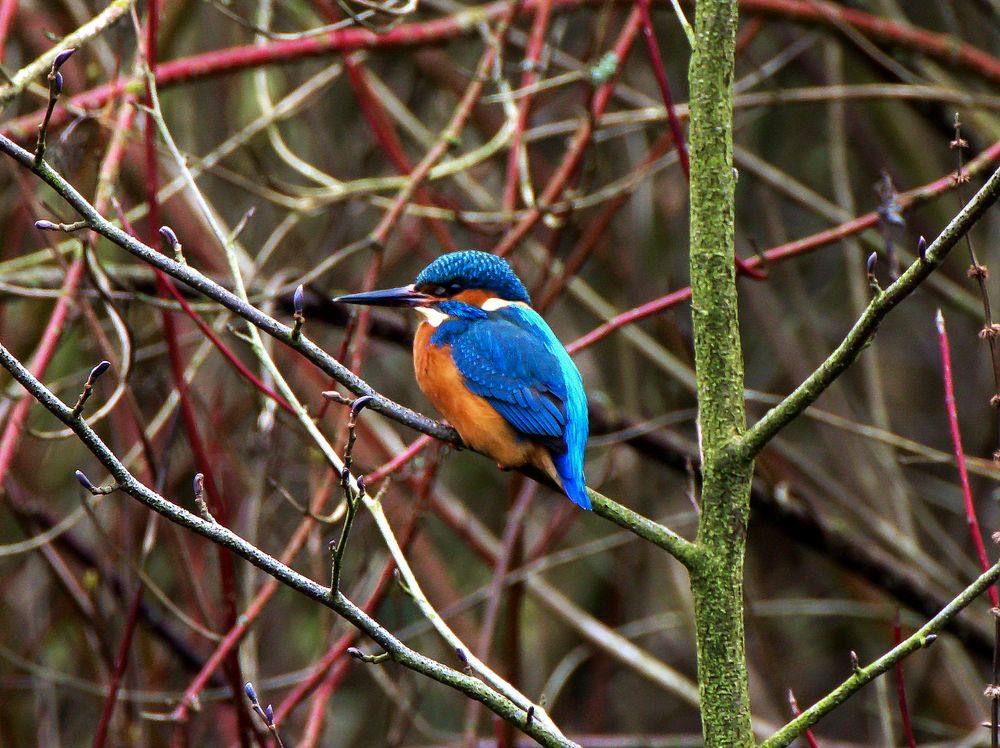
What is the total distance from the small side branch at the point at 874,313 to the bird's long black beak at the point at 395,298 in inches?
35.7

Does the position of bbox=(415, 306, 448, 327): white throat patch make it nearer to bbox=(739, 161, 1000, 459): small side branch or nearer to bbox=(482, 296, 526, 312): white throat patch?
bbox=(482, 296, 526, 312): white throat patch

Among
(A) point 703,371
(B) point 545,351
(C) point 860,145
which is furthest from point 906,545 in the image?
(A) point 703,371

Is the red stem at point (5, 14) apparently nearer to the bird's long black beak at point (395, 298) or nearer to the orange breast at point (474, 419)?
the bird's long black beak at point (395, 298)

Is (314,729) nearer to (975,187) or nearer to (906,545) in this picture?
(906,545)

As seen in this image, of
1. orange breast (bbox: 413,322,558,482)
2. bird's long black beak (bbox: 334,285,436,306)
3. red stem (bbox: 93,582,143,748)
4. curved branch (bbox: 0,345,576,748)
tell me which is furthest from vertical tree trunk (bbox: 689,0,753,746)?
red stem (bbox: 93,582,143,748)

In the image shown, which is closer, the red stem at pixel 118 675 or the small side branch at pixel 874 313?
the small side branch at pixel 874 313

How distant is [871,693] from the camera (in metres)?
5.28

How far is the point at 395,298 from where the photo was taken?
8.14ft

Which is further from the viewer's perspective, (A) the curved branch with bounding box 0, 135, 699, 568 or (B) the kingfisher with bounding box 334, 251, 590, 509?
(B) the kingfisher with bounding box 334, 251, 590, 509

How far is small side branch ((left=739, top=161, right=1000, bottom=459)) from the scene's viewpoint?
4.28 feet

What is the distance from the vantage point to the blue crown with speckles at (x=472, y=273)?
265 centimetres

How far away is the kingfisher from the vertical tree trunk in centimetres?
39

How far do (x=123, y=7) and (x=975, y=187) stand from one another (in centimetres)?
324

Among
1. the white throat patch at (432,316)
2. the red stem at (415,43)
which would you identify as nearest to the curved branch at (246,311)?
the white throat patch at (432,316)
